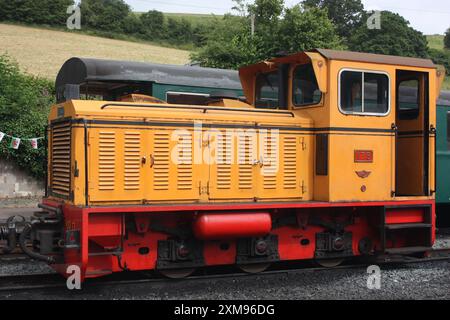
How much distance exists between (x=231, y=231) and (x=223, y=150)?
44.1 inches

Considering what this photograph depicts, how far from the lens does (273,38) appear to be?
2566 centimetres

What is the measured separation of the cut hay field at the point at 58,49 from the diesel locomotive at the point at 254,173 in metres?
25.7

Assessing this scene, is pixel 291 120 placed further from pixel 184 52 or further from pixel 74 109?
pixel 184 52

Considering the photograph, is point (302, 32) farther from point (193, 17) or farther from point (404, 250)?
point (193, 17)

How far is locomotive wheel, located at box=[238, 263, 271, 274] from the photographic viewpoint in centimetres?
798

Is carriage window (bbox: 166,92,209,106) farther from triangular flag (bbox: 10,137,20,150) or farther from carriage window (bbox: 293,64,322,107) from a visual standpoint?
triangular flag (bbox: 10,137,20,150)

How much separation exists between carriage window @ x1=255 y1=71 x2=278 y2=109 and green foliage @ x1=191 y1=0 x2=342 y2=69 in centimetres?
1509

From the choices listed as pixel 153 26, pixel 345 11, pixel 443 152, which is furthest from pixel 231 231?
pixel 345 11

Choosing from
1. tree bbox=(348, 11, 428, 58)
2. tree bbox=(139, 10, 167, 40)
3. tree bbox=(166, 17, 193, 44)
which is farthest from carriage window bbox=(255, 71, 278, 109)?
tree bbox=(166, 17, 193, 44)

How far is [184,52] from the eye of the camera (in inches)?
1941

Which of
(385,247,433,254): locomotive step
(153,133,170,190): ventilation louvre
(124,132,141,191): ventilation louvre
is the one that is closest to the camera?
(124,132,141,191): ventilation louvre
